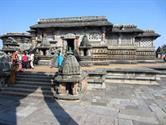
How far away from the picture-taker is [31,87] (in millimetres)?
7363

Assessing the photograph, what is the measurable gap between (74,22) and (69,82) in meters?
15.7

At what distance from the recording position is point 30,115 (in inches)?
182

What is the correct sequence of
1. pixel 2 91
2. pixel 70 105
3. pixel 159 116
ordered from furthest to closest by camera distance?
pixel 2 91, pixel 70 105, pixel 159 116

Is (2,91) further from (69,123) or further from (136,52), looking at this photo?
(136,52)

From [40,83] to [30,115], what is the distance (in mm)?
3055

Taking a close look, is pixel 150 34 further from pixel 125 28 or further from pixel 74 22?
pixel 74 22

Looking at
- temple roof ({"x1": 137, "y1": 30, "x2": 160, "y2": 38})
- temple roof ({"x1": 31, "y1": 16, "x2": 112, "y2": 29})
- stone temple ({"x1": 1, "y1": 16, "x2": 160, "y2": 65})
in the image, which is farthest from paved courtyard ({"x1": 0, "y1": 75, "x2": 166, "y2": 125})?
temple roof ({"x1": 137, "y1": 30, "x2": 160, "y2": 38})

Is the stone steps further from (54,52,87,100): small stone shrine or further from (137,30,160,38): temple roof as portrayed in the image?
(137,30,160,38): temple roof

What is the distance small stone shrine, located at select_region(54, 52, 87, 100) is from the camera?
20.2 ft

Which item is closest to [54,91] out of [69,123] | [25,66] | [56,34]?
[69,123]

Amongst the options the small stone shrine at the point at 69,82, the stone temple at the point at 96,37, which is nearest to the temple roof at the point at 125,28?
the stone temple at the point at 96,37

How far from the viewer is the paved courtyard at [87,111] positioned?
4.22m

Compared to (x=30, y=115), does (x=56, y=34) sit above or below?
above

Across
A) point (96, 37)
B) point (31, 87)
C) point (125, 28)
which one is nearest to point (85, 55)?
point (96, 37)
